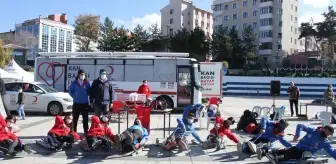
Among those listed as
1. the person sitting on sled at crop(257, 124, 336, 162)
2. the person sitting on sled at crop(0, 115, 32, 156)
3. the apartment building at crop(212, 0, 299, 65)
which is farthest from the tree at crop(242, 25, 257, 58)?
the person sitting on sled at crop(0, 115, 32, 156)

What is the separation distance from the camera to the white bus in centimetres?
1995

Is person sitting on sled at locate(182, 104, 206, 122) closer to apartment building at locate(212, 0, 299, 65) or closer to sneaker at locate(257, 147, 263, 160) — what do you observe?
sneaker at locate(257, 147, 263, 160)

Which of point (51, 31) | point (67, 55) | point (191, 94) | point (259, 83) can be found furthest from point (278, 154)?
point (51, 31)

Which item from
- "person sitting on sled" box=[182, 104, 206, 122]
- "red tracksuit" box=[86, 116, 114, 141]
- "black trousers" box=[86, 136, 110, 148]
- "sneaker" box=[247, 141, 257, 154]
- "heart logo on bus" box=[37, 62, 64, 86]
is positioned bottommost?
"sneaker" box=[247, 141, 257, 154]

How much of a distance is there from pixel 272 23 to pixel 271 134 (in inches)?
2641

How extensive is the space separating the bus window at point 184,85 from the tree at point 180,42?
44.1m

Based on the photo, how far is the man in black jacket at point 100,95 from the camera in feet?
35.3

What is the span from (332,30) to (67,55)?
2196 inches

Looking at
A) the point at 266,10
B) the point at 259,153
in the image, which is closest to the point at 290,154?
the point at 259,153

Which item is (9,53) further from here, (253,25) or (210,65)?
(253,25)

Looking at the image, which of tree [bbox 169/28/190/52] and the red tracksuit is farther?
tree [bbox 169/28/190/52]

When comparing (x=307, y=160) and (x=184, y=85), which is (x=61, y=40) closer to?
(x=184, y=85)

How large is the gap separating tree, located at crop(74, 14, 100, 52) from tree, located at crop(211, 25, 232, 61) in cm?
2518

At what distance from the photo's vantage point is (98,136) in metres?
9.32
